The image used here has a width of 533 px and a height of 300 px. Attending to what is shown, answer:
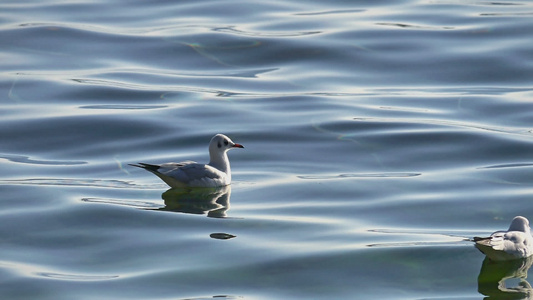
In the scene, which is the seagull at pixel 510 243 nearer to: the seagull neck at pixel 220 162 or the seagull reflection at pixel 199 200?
the seagull reflection at pixel 199 200

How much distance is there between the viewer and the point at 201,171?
473 inches

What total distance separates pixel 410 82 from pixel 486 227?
6590 millimetres

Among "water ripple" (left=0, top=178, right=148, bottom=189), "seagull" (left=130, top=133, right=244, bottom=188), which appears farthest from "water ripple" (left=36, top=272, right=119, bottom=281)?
"water ripple" (left=0, top=178, right=148, bottom=189)

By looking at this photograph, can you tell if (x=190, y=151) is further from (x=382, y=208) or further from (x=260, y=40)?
(x=260, y=40)

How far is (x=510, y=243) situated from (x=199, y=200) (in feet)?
12.7

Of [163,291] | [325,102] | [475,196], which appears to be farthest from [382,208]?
[325,102]

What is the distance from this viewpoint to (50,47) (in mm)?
18750

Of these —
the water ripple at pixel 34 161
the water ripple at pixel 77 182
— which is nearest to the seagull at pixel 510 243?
the water ripple at pixel 77 182

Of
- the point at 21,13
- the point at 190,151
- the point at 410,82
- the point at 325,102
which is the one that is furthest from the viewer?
the point at 21,13

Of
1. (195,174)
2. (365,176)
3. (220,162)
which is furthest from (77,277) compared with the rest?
(365,176)

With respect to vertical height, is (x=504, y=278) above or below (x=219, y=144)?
below

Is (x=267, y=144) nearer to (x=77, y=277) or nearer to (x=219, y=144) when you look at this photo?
(x=219, y=144)

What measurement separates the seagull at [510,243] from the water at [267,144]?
0.50 ft

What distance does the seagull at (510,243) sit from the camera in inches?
351
